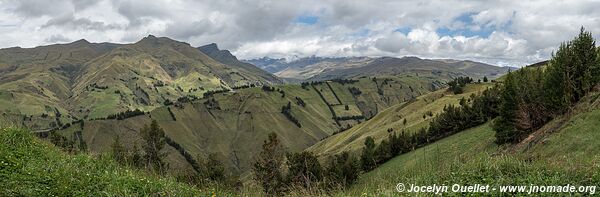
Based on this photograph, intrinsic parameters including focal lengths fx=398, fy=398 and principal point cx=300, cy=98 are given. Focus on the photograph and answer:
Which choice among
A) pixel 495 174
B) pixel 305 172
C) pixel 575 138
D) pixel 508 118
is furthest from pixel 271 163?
pixel 495 174

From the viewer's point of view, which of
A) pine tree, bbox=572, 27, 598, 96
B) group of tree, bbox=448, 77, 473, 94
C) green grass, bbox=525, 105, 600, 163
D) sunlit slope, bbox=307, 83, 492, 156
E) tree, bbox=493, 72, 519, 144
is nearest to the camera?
green grass, bbox=525, 105, 600, 163

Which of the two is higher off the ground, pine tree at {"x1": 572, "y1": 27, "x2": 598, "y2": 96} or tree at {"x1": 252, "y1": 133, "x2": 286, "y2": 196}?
pine tree at {"x1": 572, "y1": 27, "x2": 598, "y2": 96}

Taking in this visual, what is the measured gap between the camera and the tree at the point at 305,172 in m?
13.8

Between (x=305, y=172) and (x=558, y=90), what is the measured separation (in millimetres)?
28448

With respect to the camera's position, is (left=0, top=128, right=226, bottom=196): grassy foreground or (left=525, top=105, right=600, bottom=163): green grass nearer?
(left=0, top=128, right=226, bottom=196): grassy foreground

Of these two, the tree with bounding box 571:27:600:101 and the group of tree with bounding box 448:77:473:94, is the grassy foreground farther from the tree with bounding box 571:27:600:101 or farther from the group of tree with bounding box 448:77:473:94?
the group of tree with bounding box 448:77:473:94

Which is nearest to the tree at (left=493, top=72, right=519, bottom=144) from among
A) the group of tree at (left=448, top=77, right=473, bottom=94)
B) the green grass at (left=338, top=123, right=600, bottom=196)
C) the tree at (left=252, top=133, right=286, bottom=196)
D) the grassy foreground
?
the tree at (left=252, top=133, right=286, bottom=196)

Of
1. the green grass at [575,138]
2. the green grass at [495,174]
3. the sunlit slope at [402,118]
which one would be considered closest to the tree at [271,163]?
the green grass at [575,138]

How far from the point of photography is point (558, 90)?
42.6 meters

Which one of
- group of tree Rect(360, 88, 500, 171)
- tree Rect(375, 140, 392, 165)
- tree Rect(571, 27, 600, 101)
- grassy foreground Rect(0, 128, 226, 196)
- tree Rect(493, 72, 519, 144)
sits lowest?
tree Rect(375, 140, 392, 165)

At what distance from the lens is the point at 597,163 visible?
1218cm

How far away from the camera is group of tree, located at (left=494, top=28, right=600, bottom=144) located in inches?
1646

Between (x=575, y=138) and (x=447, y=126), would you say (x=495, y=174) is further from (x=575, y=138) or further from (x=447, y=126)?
(x=447, y=126)

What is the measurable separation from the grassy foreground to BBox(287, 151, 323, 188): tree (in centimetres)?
322
